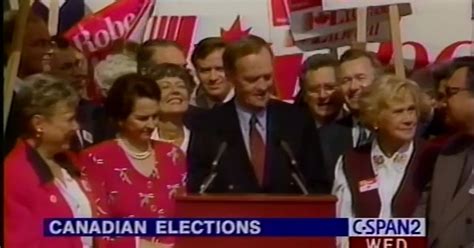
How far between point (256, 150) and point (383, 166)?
19.0 inches

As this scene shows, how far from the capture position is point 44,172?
188 inches

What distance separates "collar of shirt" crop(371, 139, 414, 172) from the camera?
4.78m

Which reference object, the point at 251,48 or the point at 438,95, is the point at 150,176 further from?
the point at 438,95

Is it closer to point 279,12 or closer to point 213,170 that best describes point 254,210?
point 213,170

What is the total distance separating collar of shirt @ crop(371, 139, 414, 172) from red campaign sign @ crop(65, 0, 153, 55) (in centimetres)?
101

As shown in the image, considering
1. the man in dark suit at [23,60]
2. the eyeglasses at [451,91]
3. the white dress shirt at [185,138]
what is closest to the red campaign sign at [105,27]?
the man in dark suit at [23,60]

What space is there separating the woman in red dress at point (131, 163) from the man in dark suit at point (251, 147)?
0.09 metres

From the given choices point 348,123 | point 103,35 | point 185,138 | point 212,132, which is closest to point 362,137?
point 348,123

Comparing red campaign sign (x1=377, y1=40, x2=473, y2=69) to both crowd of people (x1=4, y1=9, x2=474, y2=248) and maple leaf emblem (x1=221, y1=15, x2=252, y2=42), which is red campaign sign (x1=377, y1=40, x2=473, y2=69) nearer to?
crowd of people (x1=4, y1=9, x2=474, y2=248)

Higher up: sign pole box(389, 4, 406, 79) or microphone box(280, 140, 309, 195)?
sign pole box(389, 4, 406, 79)

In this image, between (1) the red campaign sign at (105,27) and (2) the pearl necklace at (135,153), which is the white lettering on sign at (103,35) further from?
(2) the pearl necklace at (135,153)

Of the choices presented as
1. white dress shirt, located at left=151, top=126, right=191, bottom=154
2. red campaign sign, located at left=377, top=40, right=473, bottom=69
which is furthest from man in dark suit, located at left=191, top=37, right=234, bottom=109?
red campaign sign, located at left=377, top=40, right=473, bottom=69

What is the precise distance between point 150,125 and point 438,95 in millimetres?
1077

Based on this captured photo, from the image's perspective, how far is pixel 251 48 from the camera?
472 cm
